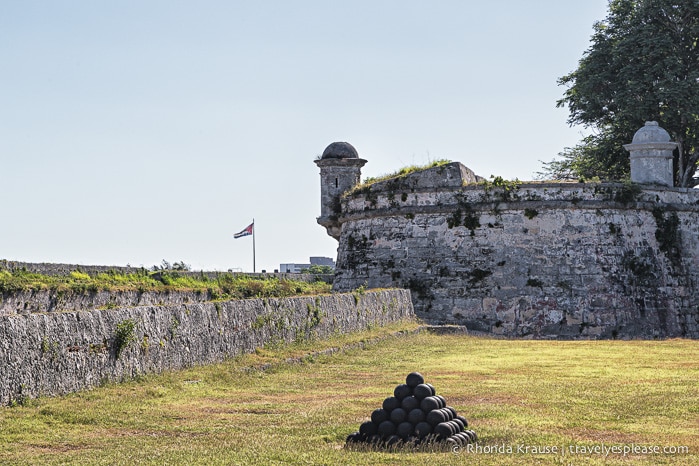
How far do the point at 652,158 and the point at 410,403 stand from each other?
69.7 ft

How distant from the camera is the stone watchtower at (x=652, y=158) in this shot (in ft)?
89.5

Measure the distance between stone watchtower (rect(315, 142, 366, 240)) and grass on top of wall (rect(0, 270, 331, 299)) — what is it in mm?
4975

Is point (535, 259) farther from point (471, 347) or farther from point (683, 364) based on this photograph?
point (683, 364)

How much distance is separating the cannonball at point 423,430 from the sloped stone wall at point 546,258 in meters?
17.2

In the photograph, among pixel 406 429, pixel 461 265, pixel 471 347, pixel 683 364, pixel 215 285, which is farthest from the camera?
pixel 461 265

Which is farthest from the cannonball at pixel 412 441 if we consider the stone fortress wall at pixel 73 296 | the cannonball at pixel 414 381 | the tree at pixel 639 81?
the tree at pixel 639 81

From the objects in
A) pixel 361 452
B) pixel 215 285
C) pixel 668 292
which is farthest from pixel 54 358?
pixel 668 292

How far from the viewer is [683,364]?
14836mm

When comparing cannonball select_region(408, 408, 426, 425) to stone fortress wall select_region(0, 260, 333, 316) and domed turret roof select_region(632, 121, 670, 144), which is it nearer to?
stone fortress wall select_region(0, 260, 333, 316)

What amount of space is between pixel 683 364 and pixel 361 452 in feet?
28.6

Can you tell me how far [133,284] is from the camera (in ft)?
69.9

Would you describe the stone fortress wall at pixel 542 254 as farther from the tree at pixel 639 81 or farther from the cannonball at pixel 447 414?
the cannonball at pixel 447 414

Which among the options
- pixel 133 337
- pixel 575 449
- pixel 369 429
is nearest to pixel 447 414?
pixel 369 429

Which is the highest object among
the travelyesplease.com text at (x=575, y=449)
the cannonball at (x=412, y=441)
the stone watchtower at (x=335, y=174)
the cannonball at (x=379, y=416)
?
the stone watchtower at (x=335, y=174)
